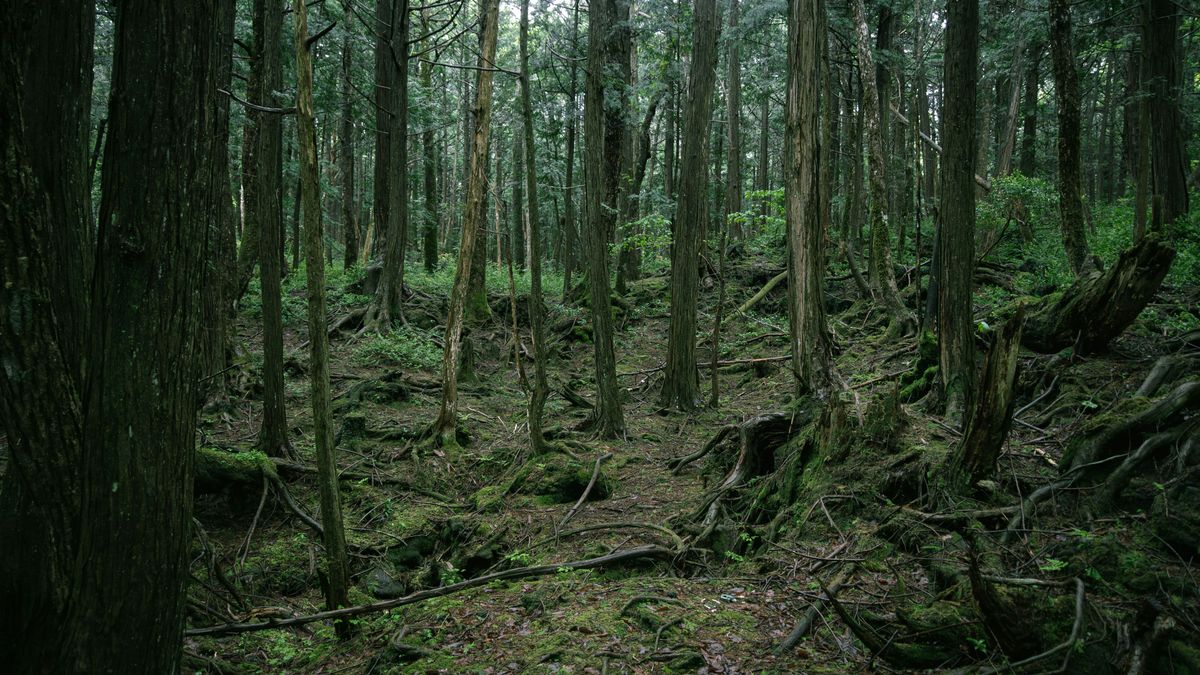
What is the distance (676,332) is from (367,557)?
600cm

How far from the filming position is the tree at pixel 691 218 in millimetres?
10812

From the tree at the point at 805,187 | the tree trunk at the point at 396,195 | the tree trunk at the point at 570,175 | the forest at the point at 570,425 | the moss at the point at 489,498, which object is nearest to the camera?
the forest at the point at 570,425

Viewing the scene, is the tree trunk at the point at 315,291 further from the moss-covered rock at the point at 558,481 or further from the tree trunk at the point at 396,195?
the tree trunk at the point at 396,195

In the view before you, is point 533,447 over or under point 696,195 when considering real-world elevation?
under

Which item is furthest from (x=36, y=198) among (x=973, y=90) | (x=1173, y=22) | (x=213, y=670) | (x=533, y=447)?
(x=1173, y=22)

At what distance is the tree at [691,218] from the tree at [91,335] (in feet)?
27.2

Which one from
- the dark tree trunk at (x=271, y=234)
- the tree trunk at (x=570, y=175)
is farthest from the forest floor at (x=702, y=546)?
the tree trunk at (x=570, y=175)

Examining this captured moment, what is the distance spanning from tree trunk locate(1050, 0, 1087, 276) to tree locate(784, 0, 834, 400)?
21.0 ft

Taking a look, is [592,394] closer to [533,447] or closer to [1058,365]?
[533,447]

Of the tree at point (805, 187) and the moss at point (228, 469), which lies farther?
the tree at point (805, 187)

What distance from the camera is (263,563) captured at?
22.9ft

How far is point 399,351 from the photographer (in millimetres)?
14422

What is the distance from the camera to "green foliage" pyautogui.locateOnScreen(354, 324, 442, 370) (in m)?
Result: 14.1

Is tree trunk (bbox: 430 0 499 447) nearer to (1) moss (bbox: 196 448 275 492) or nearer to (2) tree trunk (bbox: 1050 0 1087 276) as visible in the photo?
(1) moss (bbox: 196 448 275 492)
